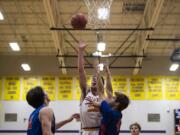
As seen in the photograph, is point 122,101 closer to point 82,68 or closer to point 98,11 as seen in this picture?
point 82,68

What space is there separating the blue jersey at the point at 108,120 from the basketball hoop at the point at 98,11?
23.3 ft

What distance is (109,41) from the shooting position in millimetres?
15625

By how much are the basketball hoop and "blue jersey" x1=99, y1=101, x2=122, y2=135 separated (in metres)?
7.10

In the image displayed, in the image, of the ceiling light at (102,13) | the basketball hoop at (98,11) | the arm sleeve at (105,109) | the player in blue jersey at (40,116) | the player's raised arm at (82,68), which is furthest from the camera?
the basketball hoop at (98,11)

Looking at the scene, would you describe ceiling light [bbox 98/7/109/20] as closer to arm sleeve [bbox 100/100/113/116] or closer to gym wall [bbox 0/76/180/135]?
gym wall [bbox 0/76/180/135]

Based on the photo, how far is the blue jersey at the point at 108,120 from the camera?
411 cm

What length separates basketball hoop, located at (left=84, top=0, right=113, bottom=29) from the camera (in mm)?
11131

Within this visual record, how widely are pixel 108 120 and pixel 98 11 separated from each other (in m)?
7.31

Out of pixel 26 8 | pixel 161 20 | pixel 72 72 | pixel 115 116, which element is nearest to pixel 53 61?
pixel 72 72

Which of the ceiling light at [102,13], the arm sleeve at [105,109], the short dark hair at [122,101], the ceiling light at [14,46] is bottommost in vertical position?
the arm sleeve at [105,109]

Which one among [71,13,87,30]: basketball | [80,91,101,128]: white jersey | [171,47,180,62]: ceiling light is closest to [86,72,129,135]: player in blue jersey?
[80,91,101,128]: white jersey

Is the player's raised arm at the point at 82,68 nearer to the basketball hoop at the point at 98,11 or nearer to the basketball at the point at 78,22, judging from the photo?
the basketball at the point at 78,22

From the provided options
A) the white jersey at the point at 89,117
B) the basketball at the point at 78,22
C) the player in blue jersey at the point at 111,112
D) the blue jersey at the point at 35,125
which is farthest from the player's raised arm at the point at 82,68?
the basketball at the point at 78,22

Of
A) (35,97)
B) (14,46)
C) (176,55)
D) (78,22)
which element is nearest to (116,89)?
(176,55)
